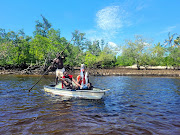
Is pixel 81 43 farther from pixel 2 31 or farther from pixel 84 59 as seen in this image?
pixel 2 31

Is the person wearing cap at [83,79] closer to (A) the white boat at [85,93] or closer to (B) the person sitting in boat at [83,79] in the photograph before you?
(B) the person sitting in boat at [83,79]

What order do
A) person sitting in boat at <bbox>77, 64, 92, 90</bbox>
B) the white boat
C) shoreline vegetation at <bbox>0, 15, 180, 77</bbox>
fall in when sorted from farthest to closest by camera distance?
shoreline vegetation at <bbox>0, 15, 180, 77</bbox>
person sitting in boat at <bbox>77, 64, 92, 90</bbox>
the white boat

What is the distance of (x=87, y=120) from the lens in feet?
19.7

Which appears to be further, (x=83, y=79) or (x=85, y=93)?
(x=83, y=79)

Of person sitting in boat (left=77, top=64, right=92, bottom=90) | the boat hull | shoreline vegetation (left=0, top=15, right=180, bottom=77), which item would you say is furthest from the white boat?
shoreline vegetation (left=0, top=15, right=180, bottom=77)

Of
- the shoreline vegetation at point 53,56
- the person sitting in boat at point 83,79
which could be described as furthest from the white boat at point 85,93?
the shoreline vegetation at point 53,56

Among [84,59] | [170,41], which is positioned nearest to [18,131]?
[84,59]

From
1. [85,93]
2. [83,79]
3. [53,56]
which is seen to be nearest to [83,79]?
[83,79]

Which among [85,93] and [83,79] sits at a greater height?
[83,79]

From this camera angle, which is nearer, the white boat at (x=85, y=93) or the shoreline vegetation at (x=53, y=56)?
the white boat at (x=85, y=93)

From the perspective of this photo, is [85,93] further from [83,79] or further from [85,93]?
[83,79]

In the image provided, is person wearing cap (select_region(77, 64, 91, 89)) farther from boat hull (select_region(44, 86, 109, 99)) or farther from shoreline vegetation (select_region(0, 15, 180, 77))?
shoreline vegetation (select_region(0, 15, 180, 77))

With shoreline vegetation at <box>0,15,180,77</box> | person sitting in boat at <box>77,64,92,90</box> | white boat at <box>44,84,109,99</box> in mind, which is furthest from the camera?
shoreline vegetation at <box>0,15,180,77</box>

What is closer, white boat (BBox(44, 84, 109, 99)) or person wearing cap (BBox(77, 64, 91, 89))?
white boat (BBox(44, 84, 109, 99))
